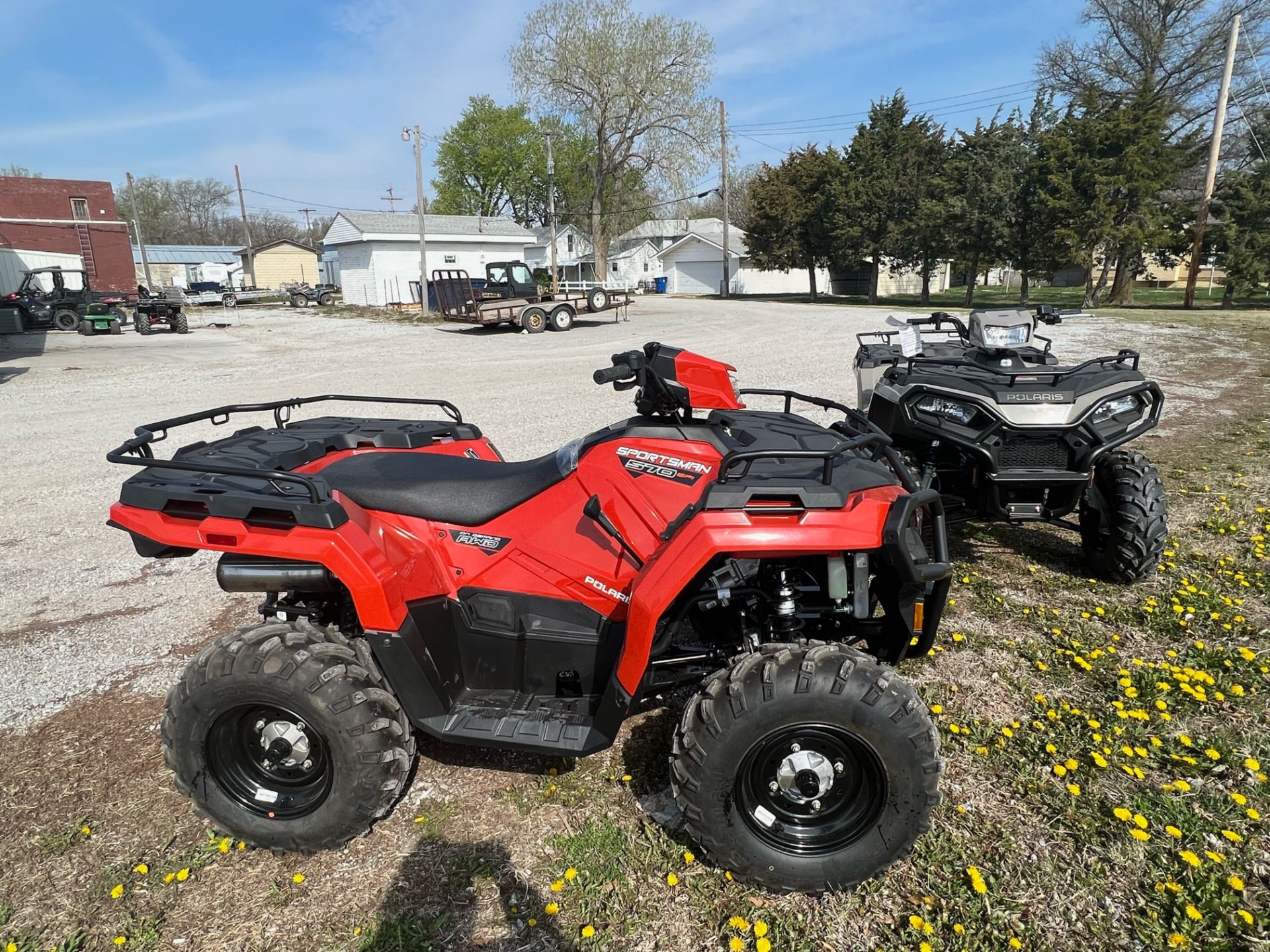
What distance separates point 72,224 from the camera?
141 feet

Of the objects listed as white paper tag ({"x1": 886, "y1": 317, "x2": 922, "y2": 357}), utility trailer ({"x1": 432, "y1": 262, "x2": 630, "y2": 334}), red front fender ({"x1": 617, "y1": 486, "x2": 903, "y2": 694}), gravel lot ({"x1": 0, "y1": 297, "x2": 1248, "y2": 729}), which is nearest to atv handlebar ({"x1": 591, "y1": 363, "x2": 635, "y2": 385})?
red front fender ({"x1": 617, "y1": 486, "x2": 903, "y2": 694})

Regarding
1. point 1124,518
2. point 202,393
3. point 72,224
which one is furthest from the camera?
point 72,224

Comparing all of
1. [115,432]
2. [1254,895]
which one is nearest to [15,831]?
[1254,895]

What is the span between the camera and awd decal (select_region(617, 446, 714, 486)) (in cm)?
249

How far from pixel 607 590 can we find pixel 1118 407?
3294mm

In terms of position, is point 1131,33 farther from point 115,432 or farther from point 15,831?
point 15,831

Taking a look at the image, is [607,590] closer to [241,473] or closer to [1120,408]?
[241,473]

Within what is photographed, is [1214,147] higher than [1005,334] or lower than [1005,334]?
higher

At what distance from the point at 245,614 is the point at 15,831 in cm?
172

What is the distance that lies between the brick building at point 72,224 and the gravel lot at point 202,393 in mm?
21378

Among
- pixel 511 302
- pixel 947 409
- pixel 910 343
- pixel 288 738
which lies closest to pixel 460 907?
pixel 288 738

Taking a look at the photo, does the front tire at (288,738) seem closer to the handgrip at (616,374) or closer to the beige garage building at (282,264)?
the handgrip at (616,374)

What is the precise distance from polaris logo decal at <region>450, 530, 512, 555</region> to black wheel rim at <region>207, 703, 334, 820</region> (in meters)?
0.77

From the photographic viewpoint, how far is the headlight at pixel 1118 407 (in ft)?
13.7
